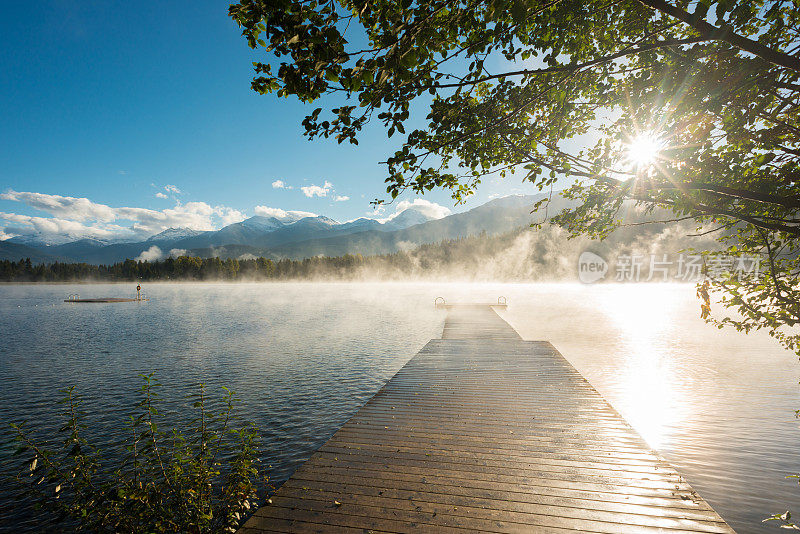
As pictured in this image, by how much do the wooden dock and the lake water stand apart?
3070 mm

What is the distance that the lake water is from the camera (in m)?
9.61

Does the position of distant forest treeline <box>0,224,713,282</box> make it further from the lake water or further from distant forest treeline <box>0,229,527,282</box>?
the lake water

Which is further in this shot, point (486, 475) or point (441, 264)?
point (441, 264)

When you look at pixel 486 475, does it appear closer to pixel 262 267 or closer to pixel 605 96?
pixel 605 96

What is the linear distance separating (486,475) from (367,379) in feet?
37.3

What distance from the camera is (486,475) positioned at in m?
5.96

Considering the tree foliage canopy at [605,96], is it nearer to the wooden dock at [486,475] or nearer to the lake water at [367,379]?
the wooden dock at [486,475]

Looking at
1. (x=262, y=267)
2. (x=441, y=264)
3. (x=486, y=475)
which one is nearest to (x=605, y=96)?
(x=486, y=475)

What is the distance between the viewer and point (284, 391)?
49.3ft

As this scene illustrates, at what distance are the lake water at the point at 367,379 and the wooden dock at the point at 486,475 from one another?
3070 millimetres

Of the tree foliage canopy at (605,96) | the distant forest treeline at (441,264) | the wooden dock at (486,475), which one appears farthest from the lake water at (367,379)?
the distant forest treeline at (441,264)

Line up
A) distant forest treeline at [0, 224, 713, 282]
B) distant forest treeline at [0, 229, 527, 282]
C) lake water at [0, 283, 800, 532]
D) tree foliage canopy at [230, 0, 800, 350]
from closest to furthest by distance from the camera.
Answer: tree foliage canopy at [230, 0, 800, 350] → lake water at [0, 283, 800, 532] → distant forest treeline at [0, 229, 527, 282] → distant forest treeline at [0, 224, 713, 282]

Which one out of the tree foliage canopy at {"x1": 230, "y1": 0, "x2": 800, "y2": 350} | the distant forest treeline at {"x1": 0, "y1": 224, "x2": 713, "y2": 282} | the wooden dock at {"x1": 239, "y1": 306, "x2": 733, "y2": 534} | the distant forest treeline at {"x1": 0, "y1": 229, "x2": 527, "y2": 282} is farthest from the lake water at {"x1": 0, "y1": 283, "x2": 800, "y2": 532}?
the distant forest treeline at {"x1": 0, "y1": 224, "x2": 713, "y2": 282}

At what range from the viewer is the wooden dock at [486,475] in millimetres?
4840
